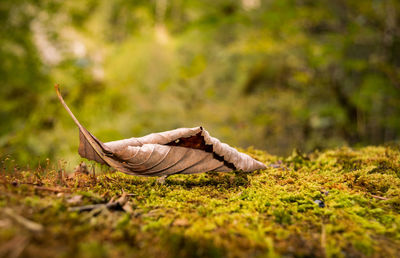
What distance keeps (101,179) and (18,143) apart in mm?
5830

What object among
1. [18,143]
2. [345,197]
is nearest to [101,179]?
[345,197]

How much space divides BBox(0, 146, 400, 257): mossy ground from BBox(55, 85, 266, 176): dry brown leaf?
6.3 inches

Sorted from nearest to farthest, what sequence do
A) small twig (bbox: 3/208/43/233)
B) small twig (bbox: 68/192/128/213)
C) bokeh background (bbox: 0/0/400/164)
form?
small twig (bbox: 3/208/43/233), small twig (bbox: 68/192/128/213), bokeh background (bbox: 0/0/400/164)

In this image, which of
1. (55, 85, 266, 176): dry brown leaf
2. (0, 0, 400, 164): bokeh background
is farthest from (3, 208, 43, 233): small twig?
(0, 0, 400, 164): bokeh background

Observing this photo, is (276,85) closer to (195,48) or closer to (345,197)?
(195,48)

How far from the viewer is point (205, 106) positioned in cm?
958

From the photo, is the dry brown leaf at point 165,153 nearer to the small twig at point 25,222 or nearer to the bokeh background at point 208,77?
the small twig at point 25,222

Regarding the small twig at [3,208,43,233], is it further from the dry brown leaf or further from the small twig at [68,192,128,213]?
the dry brown leaf

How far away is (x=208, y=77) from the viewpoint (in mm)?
10555

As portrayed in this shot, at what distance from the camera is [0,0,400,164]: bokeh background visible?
298 inches

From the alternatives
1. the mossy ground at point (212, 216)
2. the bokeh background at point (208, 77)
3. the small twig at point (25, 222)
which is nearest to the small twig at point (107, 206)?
the mossy ground at point (212, 216)

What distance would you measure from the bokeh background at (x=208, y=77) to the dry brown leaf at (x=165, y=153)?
4450 millimetres

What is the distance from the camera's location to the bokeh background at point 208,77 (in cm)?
756

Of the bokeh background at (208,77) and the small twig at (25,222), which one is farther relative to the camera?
the bokeh background at (208,77)
